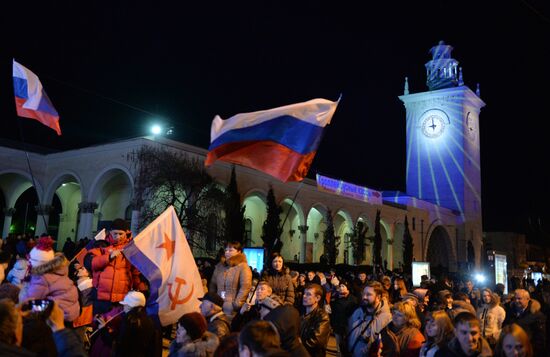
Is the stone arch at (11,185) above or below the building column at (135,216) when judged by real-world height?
above

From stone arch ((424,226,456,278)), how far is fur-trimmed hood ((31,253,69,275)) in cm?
5814

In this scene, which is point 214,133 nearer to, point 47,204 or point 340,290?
point 340,290

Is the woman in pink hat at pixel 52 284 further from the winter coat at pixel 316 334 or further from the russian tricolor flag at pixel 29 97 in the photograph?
the russian tricolor flag at pixel 29 97

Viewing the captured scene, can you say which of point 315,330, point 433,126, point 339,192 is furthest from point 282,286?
point 433,126

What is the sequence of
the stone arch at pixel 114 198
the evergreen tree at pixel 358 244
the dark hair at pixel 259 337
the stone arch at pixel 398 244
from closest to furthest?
the dark hair at pixel 259 337
the stone arch at pixel 114 198
the evergreen tree at pixel 358 244
the stone arch at pixel 398 244

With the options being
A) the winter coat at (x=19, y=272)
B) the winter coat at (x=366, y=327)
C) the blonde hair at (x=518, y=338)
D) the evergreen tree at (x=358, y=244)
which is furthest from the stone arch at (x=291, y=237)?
the blonde hair at (x=518, y=338)

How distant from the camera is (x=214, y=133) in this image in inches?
340

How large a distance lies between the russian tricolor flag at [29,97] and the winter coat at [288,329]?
28.6 feet

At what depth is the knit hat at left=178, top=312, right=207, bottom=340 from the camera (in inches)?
193

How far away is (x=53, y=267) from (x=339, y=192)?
36521mm

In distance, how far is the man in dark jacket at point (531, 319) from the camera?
7168 millimetres

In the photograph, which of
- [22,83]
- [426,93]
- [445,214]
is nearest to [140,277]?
[22,83]

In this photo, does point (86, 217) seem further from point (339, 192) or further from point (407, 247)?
point (407, 247)

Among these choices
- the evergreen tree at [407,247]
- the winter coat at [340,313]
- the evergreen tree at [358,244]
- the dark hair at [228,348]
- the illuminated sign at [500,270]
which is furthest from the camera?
the evergreen tree at [407,247]
